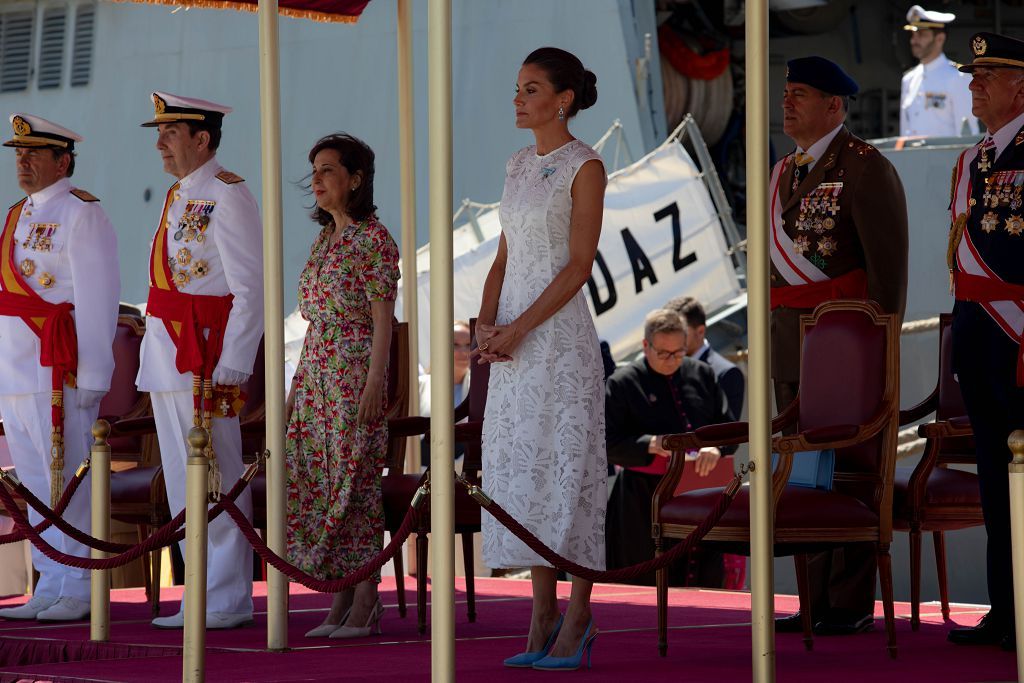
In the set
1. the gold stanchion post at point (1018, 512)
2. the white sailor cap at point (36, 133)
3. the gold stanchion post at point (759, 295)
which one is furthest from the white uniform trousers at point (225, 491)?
the gold stanchion post at point (1018, 512)

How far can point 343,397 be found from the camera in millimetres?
5492

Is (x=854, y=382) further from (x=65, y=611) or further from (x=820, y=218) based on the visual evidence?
(x=65, y=611)

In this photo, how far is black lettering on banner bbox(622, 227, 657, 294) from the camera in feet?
39.0

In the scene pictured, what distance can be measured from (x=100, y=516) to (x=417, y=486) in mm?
1006

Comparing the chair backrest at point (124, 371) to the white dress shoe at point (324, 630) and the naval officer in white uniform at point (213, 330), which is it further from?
the white dress shoe at point (324, 630)

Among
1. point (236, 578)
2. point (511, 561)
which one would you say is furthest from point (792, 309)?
point (236, 578)

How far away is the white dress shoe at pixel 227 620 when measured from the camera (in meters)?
5.79

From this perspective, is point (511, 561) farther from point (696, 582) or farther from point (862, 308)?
point (696, 582)

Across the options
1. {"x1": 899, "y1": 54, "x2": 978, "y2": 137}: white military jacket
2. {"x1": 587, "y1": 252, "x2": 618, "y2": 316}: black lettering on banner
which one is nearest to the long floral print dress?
{"x1": 587, "y1": 252, "x2": 618, "y2": 316}: black lettering on banner

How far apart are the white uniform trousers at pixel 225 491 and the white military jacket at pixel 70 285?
0.46 m

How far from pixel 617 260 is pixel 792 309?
609cm

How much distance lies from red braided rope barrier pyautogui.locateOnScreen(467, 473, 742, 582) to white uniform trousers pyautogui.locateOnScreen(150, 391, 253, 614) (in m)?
1.62

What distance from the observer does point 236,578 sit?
5875 millimetres

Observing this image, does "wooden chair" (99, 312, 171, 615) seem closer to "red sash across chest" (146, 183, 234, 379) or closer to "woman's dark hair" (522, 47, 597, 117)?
"red sash across chest" (146, 183, 234, 379)
